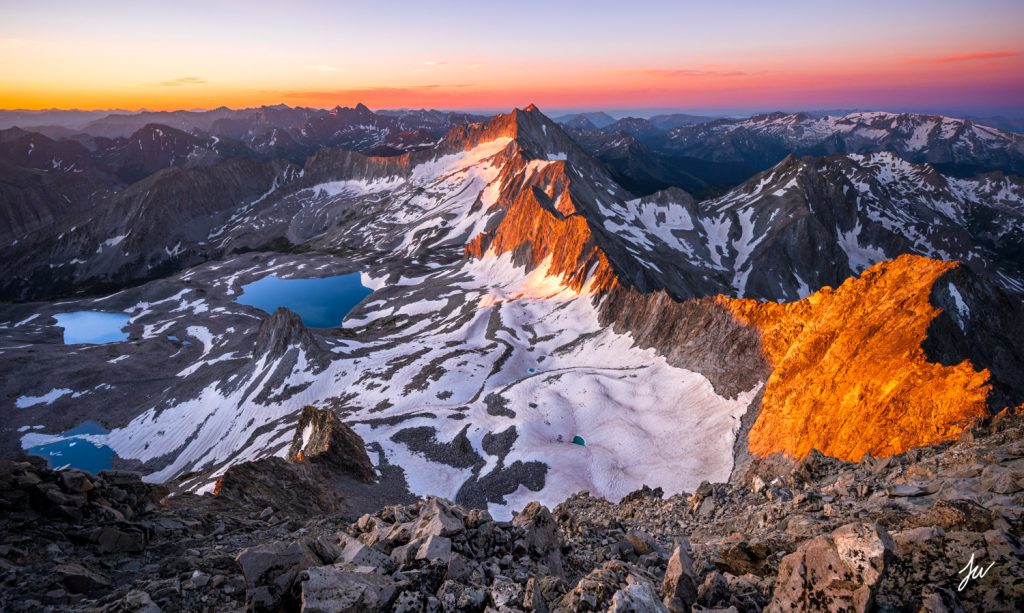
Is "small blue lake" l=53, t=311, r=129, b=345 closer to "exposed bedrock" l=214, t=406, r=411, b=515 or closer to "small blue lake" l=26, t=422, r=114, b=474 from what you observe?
"small blue lake" l=26, t=422, r=114, b=474

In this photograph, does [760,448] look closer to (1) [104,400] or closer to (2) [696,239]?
(1) [104,400]

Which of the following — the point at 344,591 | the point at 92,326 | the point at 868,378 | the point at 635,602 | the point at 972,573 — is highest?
the point at 972,573

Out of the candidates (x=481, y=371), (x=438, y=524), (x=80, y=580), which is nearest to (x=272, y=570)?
(x=438, y=524)

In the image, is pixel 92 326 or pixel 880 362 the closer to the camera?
pixel 880 362

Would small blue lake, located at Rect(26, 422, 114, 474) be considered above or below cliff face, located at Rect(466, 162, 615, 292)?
below

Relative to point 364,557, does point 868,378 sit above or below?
below

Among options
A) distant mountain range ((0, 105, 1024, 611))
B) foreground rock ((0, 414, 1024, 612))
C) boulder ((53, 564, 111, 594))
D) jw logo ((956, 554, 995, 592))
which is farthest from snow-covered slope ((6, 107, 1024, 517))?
boulder ((53, 564, 111, 594))

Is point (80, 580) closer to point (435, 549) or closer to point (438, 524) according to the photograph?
point (438, 524)
